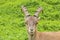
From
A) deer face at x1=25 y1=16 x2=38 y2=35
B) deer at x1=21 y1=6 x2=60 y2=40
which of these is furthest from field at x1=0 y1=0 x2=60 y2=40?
deer face at x1=25 y1=16 x2=38 y2=35

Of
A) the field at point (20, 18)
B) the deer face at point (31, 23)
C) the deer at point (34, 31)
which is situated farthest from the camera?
the field at point (20, 18)

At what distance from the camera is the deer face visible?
10.4 m

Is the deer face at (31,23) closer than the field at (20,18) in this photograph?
Yes

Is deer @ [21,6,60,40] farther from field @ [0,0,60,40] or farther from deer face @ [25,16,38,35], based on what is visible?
field @ [0,0,60,40]

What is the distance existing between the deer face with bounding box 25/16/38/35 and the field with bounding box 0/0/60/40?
6.90 ft

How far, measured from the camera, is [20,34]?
551 inches

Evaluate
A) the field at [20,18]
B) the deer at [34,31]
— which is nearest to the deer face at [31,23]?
the deer at [34,31]

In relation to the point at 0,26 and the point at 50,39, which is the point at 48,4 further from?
the point at 50,39

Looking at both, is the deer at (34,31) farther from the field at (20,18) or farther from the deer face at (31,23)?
the field at (20,18)

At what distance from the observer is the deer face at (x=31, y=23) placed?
10.4m

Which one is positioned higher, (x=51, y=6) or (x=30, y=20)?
(x=30, y=20)

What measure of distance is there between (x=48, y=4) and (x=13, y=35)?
18.0ft

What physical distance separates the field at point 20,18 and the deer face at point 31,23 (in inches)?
82.9

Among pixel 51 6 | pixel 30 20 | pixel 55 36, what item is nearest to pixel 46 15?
pixel 51 6
